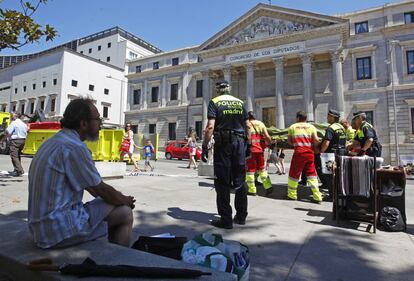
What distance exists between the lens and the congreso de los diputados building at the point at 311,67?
84.9 feet

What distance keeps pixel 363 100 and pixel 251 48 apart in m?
12.7

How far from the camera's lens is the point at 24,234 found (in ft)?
7.06

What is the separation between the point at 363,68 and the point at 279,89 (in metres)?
8.06

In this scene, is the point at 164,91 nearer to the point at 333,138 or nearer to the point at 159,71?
the point at 159,71

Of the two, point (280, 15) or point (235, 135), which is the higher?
point (280, 15)

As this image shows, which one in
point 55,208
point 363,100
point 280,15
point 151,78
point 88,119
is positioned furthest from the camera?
point 151,78

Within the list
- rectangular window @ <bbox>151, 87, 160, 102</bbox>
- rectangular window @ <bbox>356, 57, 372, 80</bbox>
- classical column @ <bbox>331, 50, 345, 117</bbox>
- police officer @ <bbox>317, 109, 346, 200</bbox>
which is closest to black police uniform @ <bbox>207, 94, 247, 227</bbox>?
police officer @ <bbox>317, 109, 346, 200</bbox>

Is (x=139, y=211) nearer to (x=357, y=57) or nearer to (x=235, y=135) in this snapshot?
(x=235, y=135)

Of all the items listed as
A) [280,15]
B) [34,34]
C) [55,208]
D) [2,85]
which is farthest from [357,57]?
[2,85]

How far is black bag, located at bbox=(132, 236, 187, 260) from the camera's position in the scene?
6.81ft

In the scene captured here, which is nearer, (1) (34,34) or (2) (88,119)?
(2) (88,119)

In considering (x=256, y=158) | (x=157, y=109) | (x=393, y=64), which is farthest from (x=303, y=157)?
(x=157, y=109)

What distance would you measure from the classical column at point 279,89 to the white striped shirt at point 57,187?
28.3 meters

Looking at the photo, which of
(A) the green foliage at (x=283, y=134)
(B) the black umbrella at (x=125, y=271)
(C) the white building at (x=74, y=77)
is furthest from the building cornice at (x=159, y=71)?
(B) the black umbrella at (x=125, y=271)
